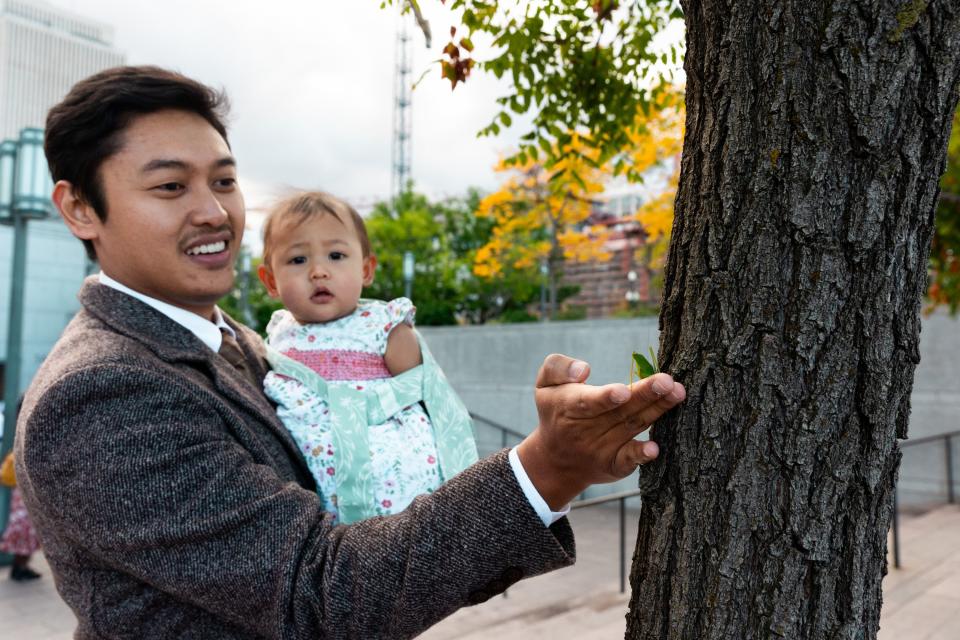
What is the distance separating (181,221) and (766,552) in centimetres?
124

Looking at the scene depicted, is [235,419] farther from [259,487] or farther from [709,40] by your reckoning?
[709,40]

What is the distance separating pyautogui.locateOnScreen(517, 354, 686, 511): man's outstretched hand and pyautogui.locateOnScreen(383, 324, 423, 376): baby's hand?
0.93 metres

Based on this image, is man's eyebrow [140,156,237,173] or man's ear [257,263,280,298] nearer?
man's eyebrow [140,156,237,173]

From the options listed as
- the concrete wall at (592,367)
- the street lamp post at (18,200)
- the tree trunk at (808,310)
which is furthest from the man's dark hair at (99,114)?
the concrete wall at (592,367)

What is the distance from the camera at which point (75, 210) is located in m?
1.67

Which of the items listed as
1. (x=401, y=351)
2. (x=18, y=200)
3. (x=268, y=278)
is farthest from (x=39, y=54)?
(x=401, y=351)

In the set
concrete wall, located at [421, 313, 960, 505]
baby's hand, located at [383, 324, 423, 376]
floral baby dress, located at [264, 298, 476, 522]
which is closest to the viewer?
floral baby dress, located at [264, 298, 476, 522]

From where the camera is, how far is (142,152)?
1.59 m

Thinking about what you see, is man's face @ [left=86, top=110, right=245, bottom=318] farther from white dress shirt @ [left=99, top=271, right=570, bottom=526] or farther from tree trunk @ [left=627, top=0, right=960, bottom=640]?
tree trunk @ [left=627, top=0, right=960, bottom=640]

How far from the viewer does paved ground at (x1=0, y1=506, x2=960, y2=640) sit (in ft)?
18.1

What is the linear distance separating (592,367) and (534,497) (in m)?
10.1

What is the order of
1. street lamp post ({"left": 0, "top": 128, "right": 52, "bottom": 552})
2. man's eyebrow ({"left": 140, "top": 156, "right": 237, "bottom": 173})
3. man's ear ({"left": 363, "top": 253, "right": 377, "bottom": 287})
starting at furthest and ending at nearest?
1. street lamp post ({"left": 0, "top": 128, "right": 52, "bottom": 552})
2. man's ear ({"left": 363, "top": 253, "right": 377, "bottom": 287})
3. man's eyebrow ({"left": 140, "top": 156, "right": 237, "bottom": 173})

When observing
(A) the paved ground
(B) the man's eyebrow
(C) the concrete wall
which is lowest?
(A) the paved ground

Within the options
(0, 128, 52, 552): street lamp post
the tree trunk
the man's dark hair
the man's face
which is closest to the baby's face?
the man's face
